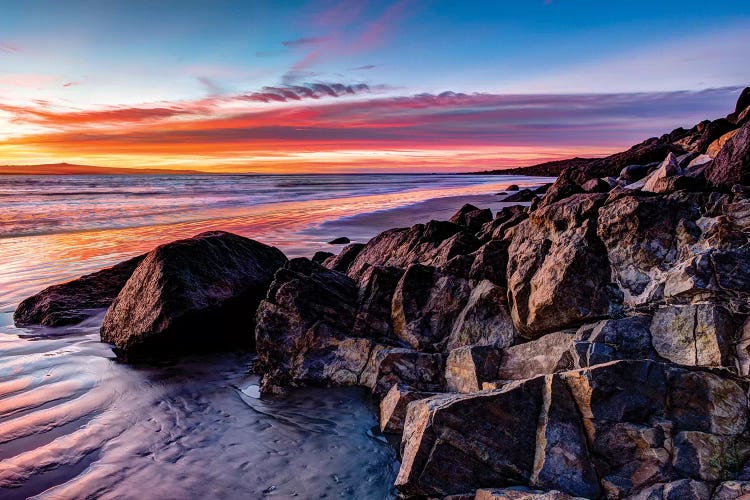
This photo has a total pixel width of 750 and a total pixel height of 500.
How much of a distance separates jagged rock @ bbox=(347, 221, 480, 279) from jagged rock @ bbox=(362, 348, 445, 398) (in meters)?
1.82

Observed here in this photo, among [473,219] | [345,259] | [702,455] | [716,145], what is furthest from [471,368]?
[473,219]

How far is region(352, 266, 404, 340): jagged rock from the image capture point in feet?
23.6

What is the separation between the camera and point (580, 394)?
4242 millimetres

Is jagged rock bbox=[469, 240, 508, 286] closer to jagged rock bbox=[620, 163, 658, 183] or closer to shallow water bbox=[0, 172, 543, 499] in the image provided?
shallow water bbox=[0, 172, 543, 499]

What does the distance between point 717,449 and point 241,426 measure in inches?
180

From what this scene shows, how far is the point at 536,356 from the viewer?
5.52 m

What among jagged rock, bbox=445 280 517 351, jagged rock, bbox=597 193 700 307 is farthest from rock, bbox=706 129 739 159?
jagged rock, bbox=445 280 517 351

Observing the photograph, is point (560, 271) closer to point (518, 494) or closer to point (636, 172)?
point (518, 494)

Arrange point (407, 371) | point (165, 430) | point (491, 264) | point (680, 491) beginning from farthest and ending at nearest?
point (491, 264), point (407, 371), point (165, 430), point (680, 491)

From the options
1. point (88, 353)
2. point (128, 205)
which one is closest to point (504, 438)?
point (88, 353)

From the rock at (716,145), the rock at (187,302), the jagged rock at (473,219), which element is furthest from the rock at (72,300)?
the rock at (716,145)

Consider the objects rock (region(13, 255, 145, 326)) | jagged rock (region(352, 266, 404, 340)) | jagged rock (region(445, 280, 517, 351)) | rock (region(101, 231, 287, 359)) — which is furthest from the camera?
rock (region(13, 255, 145, 326))

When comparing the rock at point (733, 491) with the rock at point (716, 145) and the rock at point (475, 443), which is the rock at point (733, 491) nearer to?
the rock at point (475, 443)

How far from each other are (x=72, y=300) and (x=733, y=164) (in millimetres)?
10825
